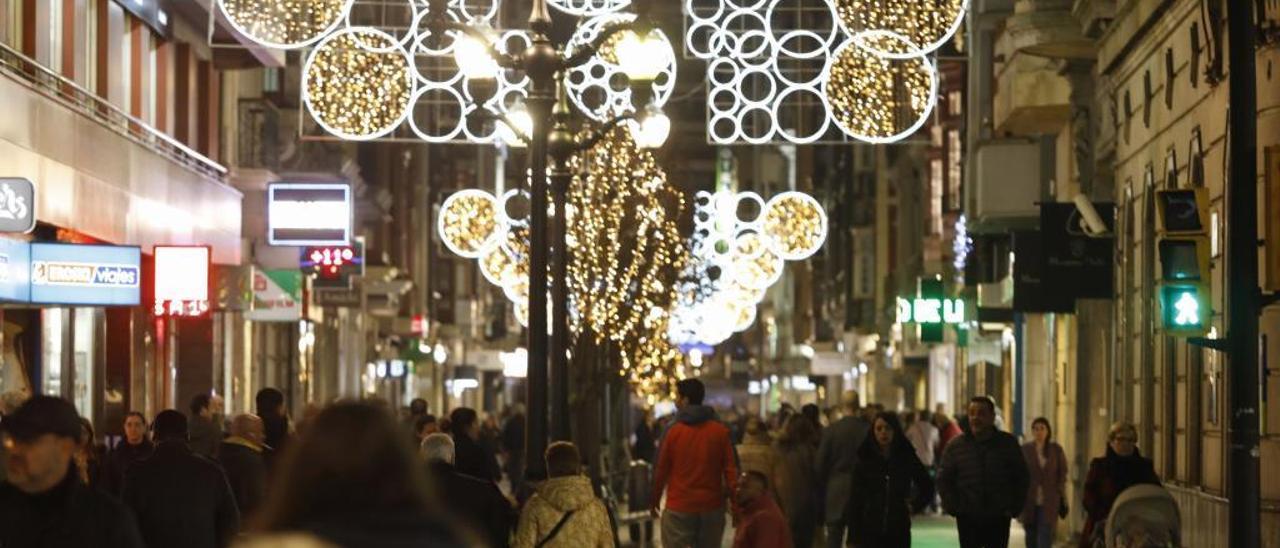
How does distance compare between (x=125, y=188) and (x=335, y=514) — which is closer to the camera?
(x=335, y=514)

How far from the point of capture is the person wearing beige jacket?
13.7 meters

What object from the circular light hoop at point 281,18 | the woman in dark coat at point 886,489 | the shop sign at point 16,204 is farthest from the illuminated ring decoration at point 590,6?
the woman in dark coat at point 886,489

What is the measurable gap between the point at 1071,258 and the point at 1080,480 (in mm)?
3385

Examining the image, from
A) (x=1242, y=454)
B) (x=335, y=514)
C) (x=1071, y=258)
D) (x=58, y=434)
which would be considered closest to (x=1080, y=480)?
(x=1071, y=258)

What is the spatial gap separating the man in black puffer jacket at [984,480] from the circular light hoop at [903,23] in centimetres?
689

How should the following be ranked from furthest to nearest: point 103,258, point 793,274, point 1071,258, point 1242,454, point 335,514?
1. point 793,274
2. point 1071,258
3. point 103,258
4. point 1242,454
5. point 335,514

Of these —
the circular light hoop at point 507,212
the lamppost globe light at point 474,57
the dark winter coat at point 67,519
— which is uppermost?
the lamppost globe light at point 474,57

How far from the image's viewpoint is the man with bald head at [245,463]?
15641 millimetres

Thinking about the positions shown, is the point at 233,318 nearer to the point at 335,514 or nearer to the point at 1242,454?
the point at 1242,454

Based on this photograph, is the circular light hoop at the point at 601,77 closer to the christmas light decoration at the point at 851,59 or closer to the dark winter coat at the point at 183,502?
the christmas light decoration at the point at 851,59

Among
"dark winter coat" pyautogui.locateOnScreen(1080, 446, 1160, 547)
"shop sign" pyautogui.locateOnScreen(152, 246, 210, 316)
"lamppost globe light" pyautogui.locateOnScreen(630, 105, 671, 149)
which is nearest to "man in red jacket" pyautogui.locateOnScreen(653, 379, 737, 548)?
"dark winter coat" pyautogui.locateOnScreen(1080, 446, 1160, 547)

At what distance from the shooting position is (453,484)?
14086mm

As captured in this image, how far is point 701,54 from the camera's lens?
94.4ft

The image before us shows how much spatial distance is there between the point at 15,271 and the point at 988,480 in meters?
8.49
